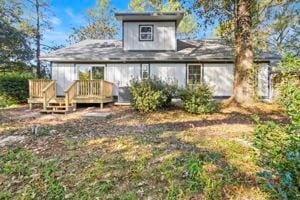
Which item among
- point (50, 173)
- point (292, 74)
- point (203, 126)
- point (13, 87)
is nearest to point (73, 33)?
point (13, 87)

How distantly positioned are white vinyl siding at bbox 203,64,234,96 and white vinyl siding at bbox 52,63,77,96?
7.53 metres

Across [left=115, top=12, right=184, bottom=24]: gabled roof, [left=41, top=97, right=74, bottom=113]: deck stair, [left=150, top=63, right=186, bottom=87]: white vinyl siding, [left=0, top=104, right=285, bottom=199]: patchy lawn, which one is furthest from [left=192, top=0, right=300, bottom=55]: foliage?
[left=41, top=97, right=74, bottom=113]: deck stair

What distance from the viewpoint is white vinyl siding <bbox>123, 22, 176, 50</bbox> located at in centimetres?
2009

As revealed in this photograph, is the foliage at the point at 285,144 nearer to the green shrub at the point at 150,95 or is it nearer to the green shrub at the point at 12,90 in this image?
the green shrub at the point at 150,95

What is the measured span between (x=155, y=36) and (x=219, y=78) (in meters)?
4.43

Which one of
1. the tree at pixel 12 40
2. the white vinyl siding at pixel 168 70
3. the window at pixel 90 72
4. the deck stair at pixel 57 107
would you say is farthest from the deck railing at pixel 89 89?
the tree at pixel 12 40

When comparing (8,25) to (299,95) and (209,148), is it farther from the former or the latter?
(299,95)

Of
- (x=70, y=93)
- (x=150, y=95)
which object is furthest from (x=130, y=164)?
(x=70, y=93)

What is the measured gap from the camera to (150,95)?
45.4 feet

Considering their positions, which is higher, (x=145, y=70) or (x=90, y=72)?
(x=145, y=70)

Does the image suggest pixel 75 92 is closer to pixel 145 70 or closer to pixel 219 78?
pixel 145 70

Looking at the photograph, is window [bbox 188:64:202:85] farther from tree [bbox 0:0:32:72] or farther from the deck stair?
tree [bbox 0:0:32:72]

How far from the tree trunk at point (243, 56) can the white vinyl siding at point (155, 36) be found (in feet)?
17.7

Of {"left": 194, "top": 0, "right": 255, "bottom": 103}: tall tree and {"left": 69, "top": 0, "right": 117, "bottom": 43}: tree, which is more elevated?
{"left": 69, "top": 0, "right": 117, "bottom": 43}: tree
